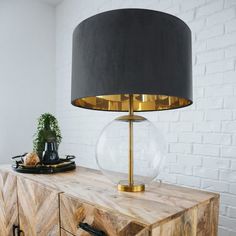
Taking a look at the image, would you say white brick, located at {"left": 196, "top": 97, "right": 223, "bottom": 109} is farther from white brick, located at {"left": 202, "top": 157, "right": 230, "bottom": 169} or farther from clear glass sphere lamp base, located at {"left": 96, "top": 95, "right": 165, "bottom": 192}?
clear glass sphere lamp base, located at {"left": 96, "top": 95, "right": 165, "bottom": 192}

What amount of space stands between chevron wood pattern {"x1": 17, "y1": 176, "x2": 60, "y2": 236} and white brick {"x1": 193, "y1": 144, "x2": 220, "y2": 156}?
79 centimetres

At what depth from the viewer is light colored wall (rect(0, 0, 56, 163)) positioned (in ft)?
6.88

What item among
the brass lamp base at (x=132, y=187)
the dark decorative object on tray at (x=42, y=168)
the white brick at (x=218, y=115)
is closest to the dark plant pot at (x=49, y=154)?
the dark decorative object on tray at (x=42, y=168)

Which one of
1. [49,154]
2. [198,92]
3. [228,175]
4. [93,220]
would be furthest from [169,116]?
[93,220]

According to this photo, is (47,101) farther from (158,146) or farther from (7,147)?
(158,146)

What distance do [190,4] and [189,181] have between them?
3.34 ft

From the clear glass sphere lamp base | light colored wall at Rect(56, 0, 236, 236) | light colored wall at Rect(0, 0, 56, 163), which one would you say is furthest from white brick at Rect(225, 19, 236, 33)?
light colored wall at Rect(0, 0, 56, 163)

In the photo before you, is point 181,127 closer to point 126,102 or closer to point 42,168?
point 126,102

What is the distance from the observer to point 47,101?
2.36 m

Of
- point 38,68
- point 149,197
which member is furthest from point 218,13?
point 38,68

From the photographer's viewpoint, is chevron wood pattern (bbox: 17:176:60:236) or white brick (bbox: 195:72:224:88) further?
white brick (bbox: 195:72:224:88)

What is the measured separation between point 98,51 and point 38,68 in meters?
1.73

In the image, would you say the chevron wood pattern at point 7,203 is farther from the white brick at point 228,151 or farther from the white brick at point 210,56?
the white brick at point 210,56

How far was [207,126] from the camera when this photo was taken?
128 centimetres
